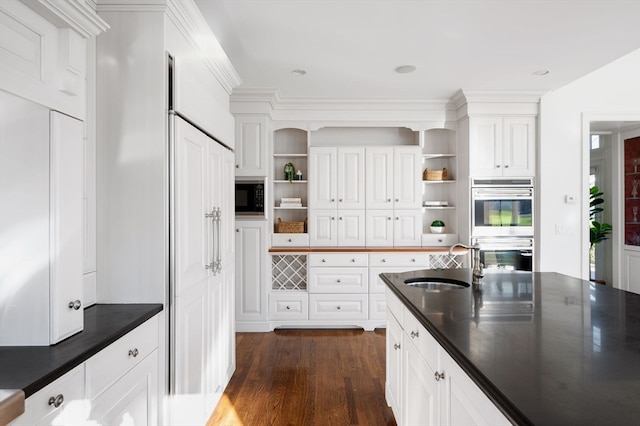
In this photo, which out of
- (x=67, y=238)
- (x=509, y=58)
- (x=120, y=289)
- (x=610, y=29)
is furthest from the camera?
(x=509, y=58)

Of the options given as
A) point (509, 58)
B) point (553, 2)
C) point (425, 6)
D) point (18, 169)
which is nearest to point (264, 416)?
point (18, 169)

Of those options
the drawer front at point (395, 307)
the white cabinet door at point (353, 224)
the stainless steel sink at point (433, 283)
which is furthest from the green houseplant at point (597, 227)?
the drawer front at point (395, 307)

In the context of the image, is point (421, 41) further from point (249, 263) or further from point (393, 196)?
point (249, 263)

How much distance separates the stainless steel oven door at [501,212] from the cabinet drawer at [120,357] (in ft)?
11.3

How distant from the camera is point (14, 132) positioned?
3.61 feet

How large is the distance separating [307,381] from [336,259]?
1488 millimetres

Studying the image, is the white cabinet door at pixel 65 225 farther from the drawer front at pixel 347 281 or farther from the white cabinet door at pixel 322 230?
the white cabinet door at pixel 322 230

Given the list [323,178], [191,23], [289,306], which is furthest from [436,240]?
[191,23]

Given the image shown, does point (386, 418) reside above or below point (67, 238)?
below

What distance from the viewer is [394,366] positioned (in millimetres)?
2104

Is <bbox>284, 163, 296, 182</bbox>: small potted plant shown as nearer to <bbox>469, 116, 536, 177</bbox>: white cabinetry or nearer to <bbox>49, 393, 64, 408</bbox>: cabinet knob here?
<bbox>469, 116, 536, 177</bbox>: white cabinetry

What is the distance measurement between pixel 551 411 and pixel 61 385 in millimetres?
1277

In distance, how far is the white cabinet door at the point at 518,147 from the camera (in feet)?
13.1

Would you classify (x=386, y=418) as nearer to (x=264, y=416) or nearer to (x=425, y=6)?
(x=264, y=416)
